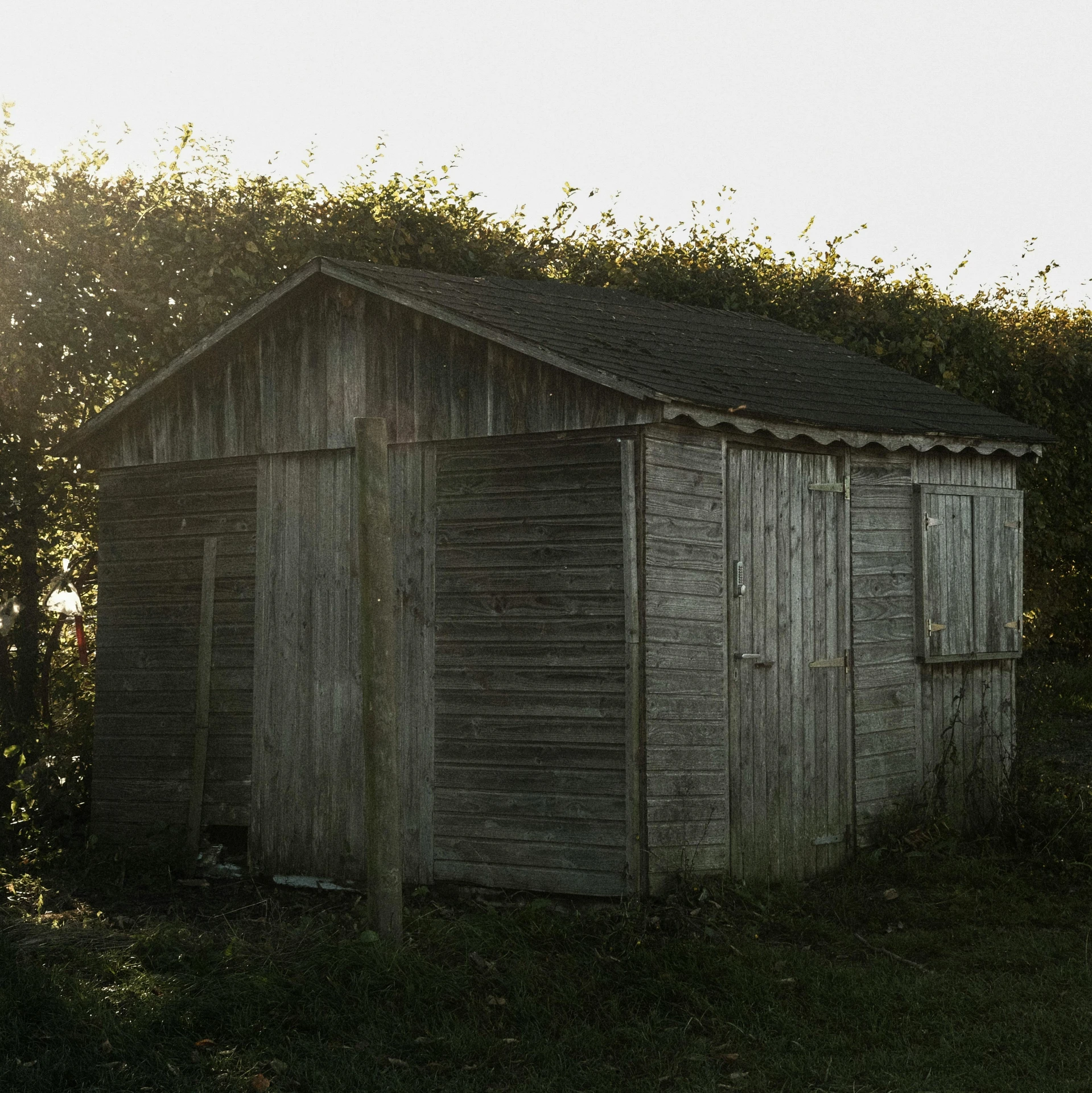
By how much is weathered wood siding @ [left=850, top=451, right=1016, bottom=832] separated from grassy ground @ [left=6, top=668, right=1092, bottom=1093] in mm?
1250

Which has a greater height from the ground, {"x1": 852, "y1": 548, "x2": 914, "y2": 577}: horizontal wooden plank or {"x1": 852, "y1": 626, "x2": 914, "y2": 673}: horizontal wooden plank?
{"x1": 852, "y1": 548, "x2": 914, "y2": 577}: horizontal wooden plank

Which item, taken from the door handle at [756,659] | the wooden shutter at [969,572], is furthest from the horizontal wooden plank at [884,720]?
the door handle at [756,659]

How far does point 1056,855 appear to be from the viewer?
360 inches

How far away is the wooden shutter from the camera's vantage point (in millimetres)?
9859

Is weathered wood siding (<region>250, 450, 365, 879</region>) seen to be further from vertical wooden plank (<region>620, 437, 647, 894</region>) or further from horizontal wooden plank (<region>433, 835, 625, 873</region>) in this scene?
vertical wooden plank (<region>620, 437, 647, 894</region>)

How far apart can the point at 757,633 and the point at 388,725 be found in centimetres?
287

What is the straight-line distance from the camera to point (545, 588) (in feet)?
27.0

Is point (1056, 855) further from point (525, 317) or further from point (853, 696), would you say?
point (525, 317)

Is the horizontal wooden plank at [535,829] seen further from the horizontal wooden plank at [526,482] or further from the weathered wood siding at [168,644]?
the horizontal wooden plank at [526,482]

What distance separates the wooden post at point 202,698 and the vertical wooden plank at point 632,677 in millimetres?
3289

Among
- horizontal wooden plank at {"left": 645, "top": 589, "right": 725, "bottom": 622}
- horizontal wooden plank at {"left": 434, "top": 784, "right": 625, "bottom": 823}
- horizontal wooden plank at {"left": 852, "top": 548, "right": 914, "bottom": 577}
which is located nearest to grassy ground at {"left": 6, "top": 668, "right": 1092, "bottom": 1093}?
horizontal wooden plank at {"left": 434, "top": 784, "right": 625, "bottom": 823}

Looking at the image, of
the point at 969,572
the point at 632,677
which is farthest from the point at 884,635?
the point at 632,677

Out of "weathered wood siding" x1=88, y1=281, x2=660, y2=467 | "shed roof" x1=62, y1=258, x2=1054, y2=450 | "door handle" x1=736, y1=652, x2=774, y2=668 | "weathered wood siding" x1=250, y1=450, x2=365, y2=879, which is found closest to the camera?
"shed roof" x1=62, y1=258, x2=1054, y2=450

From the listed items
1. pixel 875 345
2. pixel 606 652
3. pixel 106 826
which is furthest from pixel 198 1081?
pixel 875 345
